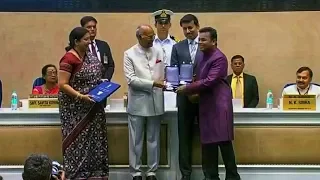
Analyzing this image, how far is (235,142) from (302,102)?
683mm

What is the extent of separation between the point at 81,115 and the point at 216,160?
1164 mm

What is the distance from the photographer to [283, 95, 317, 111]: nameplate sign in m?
5.31

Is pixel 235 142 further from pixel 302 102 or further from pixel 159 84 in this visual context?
pixel 159 84

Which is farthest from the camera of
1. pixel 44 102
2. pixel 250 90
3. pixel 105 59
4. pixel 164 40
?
pixel 250 90

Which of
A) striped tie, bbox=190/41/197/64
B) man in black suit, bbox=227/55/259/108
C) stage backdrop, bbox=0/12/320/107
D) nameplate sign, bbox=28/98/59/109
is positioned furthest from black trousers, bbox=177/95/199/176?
stage backdrop, bbox=0/12/320/107

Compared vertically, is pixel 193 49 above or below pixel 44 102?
above

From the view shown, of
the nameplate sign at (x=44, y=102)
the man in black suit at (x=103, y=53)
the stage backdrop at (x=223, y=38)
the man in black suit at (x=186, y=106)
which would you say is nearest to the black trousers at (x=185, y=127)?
the man in black suit at (x=186, y=106)

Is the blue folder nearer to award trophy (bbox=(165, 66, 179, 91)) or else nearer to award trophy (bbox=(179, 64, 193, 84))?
award trophy (bbox=(165, 66, 179, 91))

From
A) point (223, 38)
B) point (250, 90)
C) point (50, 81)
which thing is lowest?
point (250, 90)

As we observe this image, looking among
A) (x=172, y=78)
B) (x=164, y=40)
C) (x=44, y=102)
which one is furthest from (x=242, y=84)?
(x=44, y=102)

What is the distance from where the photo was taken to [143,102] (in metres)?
5.07

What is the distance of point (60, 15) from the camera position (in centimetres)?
762
